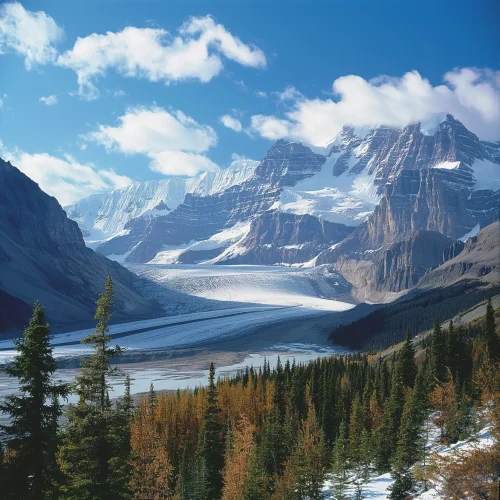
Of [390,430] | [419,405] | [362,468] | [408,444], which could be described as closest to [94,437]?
[408,444]

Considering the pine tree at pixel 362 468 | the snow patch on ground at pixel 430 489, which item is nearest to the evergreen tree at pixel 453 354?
the snow patch on ground at pixel 430 489

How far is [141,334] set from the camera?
17250 cm

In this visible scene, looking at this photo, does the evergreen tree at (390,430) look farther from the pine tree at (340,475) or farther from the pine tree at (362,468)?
the pine tree at (340,475)

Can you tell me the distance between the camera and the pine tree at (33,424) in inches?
750

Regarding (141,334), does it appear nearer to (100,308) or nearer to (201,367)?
(201,367)

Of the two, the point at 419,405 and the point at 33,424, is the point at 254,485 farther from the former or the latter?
the point at 33,424

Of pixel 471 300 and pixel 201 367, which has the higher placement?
pixel 471 300

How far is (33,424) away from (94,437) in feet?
7.44

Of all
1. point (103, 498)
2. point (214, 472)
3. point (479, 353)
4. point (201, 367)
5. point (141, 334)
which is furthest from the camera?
point (141, 334)

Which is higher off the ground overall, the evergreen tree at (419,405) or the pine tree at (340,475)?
the evergreen tree at (419,405)

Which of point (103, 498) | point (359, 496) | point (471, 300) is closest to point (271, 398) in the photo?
point (359, 496)

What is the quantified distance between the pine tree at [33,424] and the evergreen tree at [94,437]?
1.05 meters

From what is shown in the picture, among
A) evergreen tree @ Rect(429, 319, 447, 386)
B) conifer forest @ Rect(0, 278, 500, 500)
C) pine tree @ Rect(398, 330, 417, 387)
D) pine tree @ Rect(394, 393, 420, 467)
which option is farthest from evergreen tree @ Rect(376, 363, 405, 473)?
pine tree @ Rect(398, 330, 417, 387)

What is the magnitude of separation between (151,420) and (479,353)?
35.1 metres
